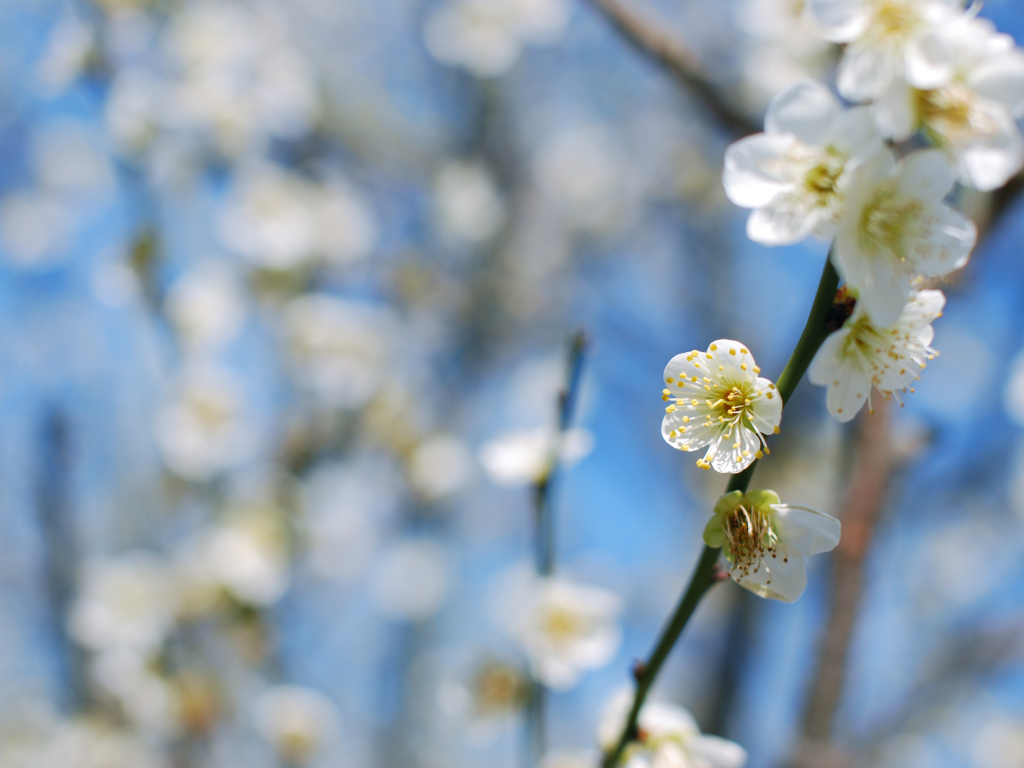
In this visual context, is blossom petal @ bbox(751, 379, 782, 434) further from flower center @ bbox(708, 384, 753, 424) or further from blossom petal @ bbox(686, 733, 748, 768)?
blossom petal @ bbox(686, 733, 748, 768)

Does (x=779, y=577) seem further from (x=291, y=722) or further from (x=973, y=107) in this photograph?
(x=291, y=722)

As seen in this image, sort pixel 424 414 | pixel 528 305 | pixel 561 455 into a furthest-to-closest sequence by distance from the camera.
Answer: pixel 528 305 < pixel 424 414 < pixel 561 455

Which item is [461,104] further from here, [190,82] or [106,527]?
[106,527]

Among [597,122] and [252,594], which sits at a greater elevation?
[597,122]

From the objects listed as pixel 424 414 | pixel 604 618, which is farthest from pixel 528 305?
pixel 604 618

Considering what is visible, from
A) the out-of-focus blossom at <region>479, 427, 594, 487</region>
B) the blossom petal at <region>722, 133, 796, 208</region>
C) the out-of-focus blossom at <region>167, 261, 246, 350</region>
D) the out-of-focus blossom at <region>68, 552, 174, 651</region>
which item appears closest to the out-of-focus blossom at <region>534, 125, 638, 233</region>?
Answer: the out-of-focus blossom at <region>167, 261, 246, 350</region>

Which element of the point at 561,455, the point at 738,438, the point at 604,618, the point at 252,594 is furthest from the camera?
the point at 252,594
